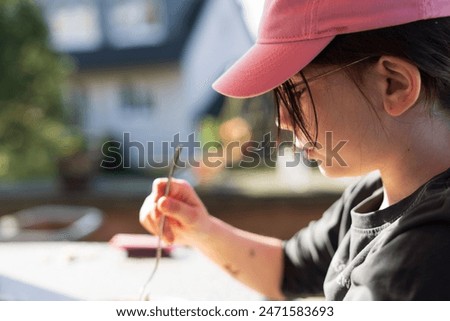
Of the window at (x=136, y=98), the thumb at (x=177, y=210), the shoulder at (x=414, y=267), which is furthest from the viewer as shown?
the window at (x=136, y=98)

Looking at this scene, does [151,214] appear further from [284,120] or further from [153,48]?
[153,48]

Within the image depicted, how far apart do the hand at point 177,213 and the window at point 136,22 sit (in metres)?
5.10

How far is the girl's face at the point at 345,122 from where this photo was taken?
539 millimetres

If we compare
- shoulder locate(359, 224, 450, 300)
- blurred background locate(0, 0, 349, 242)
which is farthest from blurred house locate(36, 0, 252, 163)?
shoulder locate(359, 224, 450, 300)

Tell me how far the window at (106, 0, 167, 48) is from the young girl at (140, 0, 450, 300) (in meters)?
5.25

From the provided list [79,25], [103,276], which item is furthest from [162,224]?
[79,25]

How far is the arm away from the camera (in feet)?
2.33

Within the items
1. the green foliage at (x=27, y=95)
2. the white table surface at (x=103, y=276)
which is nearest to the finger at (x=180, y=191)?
the white table surface at (x=103, y=276)

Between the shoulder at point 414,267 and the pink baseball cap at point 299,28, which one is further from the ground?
the pink baseball cap at point 299,28

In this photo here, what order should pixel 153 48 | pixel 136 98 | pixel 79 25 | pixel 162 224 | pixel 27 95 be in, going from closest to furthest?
1. pixel 162 224
2. pixel 27 95
3. pixel 153 48
4. pixel 79 25
5. pixel 136 98

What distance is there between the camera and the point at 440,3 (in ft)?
1.65

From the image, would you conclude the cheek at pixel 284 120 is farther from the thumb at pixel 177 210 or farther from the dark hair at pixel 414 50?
the thumb at pixel 177 210

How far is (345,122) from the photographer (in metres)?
0.54

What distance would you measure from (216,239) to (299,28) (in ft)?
0.99
